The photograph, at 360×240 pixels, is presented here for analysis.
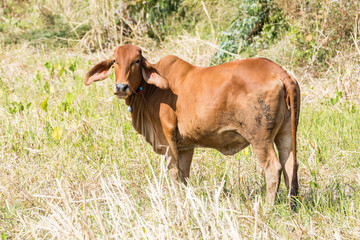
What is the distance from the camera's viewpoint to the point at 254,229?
304 cm

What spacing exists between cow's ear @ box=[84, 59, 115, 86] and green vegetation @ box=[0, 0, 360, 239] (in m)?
0.70

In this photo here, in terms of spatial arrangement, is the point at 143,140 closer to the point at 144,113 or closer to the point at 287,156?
the point at 144,113

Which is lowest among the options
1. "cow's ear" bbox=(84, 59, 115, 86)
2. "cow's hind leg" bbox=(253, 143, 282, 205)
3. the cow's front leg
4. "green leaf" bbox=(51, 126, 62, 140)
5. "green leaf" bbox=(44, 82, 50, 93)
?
"green leaf" bbox=(44, 82, 50, 93)

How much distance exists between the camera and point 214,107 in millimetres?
3797

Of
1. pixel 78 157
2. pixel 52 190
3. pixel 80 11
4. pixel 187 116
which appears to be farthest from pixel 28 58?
pixel 187 116

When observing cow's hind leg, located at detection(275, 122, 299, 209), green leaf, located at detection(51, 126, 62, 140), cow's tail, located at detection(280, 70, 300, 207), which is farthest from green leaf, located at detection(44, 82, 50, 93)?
cow's tail, located at detection(280, 70, 300, 207)

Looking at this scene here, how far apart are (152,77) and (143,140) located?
1391 millimetres

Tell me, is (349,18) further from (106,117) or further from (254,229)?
(254,229)

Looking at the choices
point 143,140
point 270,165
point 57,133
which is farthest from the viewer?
point 143,140

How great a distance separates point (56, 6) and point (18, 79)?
3.40 metres

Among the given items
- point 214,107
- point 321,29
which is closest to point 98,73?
point 214,107

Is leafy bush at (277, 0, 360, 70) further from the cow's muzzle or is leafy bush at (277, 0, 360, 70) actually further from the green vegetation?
the cow's muzzle

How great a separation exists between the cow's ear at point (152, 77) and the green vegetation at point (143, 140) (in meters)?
0.67

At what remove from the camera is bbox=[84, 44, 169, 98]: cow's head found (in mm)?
4023
